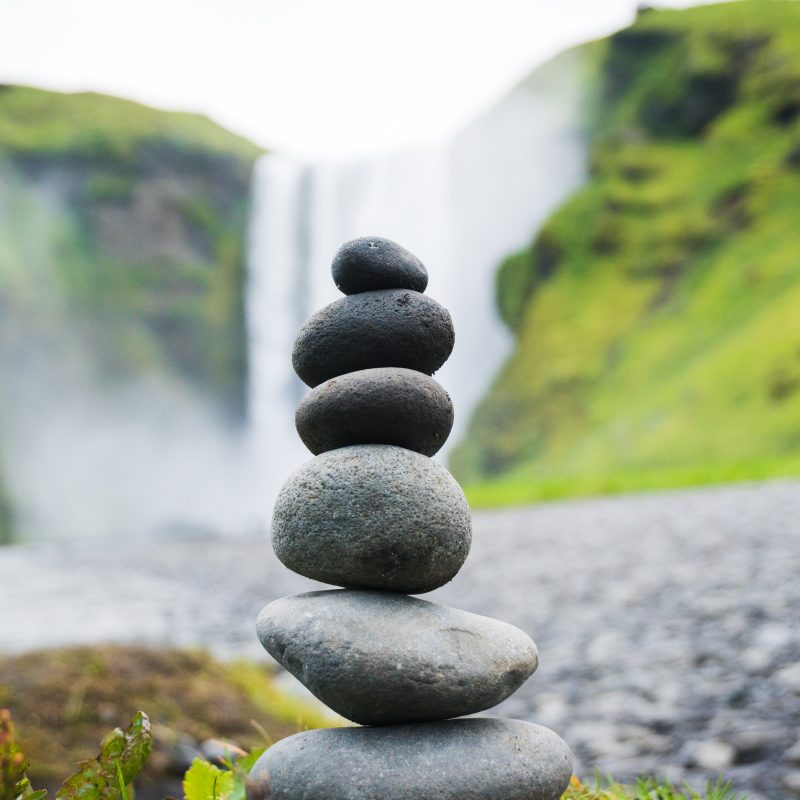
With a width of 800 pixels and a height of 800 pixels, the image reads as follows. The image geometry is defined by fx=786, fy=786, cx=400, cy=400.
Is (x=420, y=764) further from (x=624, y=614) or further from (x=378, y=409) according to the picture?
(x=624, y=614)

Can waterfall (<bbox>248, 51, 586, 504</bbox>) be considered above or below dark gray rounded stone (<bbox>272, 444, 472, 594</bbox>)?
above

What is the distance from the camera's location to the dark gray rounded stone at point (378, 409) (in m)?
3.07

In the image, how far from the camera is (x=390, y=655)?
108 inches

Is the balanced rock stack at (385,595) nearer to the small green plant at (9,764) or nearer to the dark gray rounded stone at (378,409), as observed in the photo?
the dark gray rounded stone at (378,409)

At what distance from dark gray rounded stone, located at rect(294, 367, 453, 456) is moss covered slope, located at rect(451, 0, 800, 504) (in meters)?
25.0

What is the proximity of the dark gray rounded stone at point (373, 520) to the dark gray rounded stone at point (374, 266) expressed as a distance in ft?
2.36

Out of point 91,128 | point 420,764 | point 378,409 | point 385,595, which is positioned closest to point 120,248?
point 91,128

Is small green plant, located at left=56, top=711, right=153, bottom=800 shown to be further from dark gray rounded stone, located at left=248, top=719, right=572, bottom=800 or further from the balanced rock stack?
the balanced rock stack

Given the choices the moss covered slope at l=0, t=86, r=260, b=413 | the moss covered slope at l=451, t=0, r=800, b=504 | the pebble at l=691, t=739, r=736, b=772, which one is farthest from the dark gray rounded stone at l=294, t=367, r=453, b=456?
the moss covered slope at l=0, t=86, r=260, b=413

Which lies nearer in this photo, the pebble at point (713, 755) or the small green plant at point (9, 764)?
the small green plant at point (9, 764)

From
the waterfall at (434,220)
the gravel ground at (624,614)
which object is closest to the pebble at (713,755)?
Answer: the gravel ground at (624,614)

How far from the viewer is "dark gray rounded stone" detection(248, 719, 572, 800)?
2604 millimetres

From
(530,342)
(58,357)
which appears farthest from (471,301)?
(58,357)

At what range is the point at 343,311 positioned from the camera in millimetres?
3236
